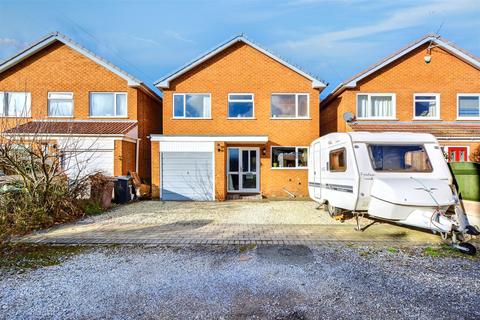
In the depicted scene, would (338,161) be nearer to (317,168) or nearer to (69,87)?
(317,168)

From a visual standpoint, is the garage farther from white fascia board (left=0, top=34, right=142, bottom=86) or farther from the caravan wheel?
the caravan wheel

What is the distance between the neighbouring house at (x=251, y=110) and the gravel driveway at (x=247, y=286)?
354 inches

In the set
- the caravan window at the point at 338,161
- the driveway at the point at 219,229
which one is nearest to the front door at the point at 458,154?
the driveway at the point at 219,229

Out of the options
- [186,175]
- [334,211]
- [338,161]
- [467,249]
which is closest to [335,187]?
[338,161]

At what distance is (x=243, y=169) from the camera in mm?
14938

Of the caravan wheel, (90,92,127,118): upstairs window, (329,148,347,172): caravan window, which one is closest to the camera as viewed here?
the caravan wheel

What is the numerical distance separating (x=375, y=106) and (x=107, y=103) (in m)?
14.7

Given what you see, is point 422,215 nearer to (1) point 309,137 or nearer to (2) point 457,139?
(1) point 309,137

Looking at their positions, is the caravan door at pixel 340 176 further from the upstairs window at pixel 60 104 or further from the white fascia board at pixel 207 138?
the upstairs window at pixel 60 104

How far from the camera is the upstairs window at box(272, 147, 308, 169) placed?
14.9 m

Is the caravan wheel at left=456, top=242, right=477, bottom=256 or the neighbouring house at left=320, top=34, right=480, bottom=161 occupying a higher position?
the neighbouring house at left=320, top=34, right=480, bottom=161

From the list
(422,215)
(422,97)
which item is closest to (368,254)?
(422,215)

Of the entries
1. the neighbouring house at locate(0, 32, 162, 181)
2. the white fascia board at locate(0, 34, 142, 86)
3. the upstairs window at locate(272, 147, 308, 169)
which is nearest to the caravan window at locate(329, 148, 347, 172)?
the upstairs window at locate(272, 147, 308, 169)

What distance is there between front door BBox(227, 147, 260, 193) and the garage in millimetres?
1397
